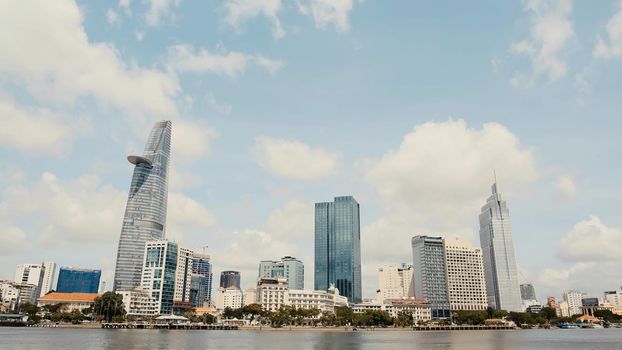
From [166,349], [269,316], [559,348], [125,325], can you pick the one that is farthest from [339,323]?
[166,349]

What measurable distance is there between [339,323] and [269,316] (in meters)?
28.5

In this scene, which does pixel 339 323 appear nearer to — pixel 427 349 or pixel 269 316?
pixel 269 316

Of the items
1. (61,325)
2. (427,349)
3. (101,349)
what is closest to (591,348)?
(427,349)

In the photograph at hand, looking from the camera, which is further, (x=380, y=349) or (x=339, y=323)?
(x=339, y=323)

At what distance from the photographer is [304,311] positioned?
19338 cm

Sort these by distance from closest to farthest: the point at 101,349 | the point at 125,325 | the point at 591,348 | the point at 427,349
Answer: the point at 101,349
the point at 427,349
the point at 591,348
the point at 125,325

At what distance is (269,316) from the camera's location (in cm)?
19962

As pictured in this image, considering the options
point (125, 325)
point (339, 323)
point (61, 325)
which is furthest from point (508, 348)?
point (61, 325)

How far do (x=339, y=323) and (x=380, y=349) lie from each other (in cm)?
10962

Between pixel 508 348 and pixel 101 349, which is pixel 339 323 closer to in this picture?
pixel 508 348

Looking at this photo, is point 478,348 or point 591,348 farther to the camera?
point 591,348

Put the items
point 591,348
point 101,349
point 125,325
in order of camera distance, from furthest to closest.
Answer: point 125,325
point 591,348
point 101,349

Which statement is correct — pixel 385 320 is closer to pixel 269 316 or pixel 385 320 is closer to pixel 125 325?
pixel 269 316

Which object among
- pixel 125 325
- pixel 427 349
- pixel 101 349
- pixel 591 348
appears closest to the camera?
pixel 101 349
